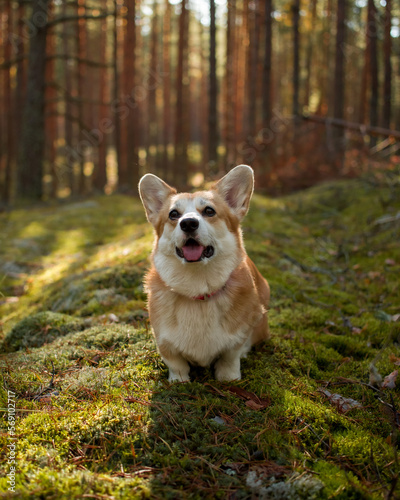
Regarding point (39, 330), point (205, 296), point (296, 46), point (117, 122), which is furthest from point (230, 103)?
point (205, 296)

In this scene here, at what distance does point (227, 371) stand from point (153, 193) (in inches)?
67.0

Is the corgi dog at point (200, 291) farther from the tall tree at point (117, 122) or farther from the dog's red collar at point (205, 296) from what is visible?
the tall tree at point (117, 122)

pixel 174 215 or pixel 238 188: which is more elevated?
pixel 238 188

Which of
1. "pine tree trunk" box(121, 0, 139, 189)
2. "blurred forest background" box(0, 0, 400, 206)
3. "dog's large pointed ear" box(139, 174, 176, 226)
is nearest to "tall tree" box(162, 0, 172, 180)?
"blurred forest background" box(0, 0, 400, 206)

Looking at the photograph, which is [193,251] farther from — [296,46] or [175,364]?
[296,46]

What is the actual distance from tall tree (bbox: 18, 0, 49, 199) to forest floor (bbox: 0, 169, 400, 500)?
9943mm

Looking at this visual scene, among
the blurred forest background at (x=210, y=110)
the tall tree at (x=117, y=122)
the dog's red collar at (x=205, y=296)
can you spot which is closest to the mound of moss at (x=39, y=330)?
the dog's red collar at (x=205, y=296)

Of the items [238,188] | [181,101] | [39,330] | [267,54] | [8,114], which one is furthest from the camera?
[8,114]

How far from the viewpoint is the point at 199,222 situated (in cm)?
311

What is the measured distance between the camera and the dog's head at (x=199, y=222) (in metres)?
3.14

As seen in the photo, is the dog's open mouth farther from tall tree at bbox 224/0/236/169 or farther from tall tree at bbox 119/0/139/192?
tall tree at bbox 224/0/236/169

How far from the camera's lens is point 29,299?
19.2 feet

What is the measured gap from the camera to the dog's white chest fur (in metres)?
3.07

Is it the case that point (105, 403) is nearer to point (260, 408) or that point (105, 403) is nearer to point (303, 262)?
point (260, 408)
